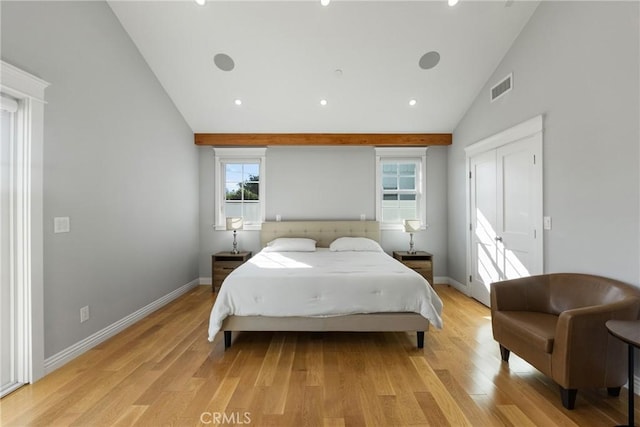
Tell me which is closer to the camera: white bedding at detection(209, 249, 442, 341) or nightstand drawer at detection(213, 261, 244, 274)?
white bedding at detection(209, 249, 442, 341)

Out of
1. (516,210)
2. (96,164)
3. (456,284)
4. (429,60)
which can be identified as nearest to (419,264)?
(456,284)

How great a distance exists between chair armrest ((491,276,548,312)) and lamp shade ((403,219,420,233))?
83.0 inches

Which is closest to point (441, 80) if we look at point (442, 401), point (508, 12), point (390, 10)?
point (508, 12)

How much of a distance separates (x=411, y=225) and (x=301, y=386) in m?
3.10

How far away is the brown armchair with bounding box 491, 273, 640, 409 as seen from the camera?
177 centimetres

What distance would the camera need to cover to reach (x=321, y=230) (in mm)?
4773

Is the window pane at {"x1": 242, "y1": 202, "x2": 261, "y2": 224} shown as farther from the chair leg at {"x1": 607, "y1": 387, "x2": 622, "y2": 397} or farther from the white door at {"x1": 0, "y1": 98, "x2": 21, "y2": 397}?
the chair leg at {"x1": 607, "y1": 387, "x2": 622, "y2": 397}

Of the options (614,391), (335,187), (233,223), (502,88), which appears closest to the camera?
(614,391)

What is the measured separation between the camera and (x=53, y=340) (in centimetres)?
228

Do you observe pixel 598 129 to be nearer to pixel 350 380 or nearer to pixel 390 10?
pixel 390 10

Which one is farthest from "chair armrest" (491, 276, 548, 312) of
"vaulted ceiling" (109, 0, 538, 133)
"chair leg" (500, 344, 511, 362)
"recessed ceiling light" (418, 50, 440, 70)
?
"recessed ceiling light" (418, 50, 440, 70)

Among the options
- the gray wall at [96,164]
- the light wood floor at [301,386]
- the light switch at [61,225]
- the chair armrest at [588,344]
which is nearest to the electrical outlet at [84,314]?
the gray wall at [96,164]

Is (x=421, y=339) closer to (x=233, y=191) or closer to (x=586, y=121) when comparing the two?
(x=586, y=121)

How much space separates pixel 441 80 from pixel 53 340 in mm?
4777
